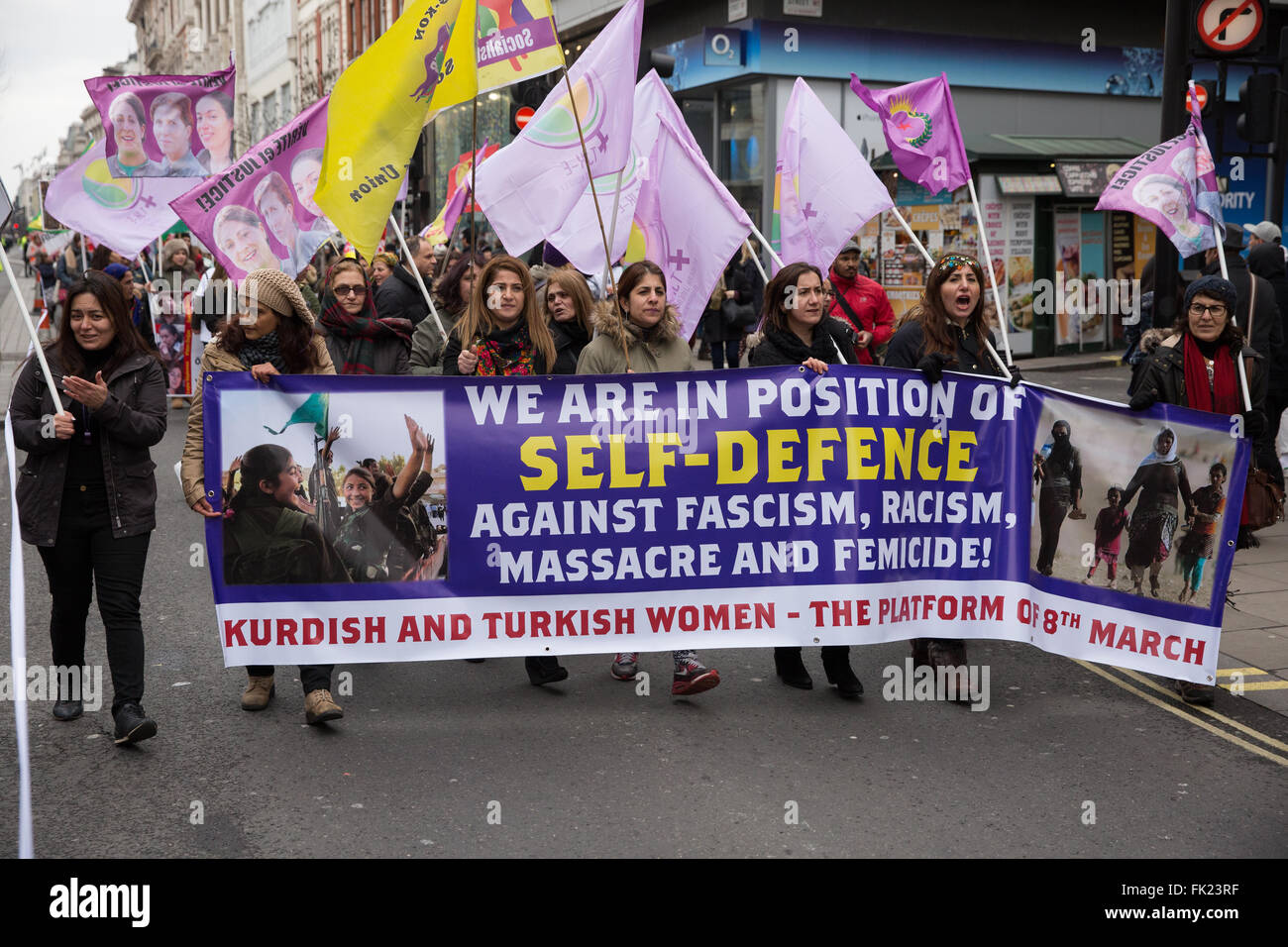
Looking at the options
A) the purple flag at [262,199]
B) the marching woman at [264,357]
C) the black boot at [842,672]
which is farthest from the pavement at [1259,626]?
the purple flag at [262,199]

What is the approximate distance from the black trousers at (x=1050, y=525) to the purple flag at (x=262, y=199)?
12.8 feet

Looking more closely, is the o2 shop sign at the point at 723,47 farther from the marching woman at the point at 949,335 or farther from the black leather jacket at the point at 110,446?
the black leather jacket at the point at 110,446

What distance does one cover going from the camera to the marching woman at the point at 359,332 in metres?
7.09

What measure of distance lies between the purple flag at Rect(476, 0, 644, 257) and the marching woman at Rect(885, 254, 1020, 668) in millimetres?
1757

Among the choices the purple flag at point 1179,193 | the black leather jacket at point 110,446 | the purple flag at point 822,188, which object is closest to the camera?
the black leather jacket at point 110,446

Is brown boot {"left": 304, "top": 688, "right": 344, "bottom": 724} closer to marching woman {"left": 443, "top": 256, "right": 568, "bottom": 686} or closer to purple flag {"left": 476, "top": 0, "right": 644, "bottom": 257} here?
marching woman {"left": 443, "top": 256, "right": 568, "bottom": 686}

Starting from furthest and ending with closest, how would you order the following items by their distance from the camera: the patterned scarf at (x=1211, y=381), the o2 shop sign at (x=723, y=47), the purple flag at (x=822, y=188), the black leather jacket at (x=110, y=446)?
the o2 shop sign at (x=723, y=47), the purple flag at (x=822, y=188), the patterned scarf at (x=1211, y=381), the black leather jacket at (x=110, y=446)

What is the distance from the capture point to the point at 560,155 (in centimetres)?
715

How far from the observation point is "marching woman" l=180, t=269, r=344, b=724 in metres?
5.64

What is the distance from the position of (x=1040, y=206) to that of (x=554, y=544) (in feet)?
55.6

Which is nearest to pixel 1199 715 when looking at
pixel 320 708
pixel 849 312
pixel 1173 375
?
pixel 1173 375

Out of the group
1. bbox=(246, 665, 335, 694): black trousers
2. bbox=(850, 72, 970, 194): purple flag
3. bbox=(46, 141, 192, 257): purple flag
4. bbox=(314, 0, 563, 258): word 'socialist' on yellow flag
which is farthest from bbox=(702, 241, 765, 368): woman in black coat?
bbox=(246, 665, 335, 694): black trousers

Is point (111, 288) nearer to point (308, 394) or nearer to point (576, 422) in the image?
point (308, 394)

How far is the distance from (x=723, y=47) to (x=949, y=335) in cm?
1660
